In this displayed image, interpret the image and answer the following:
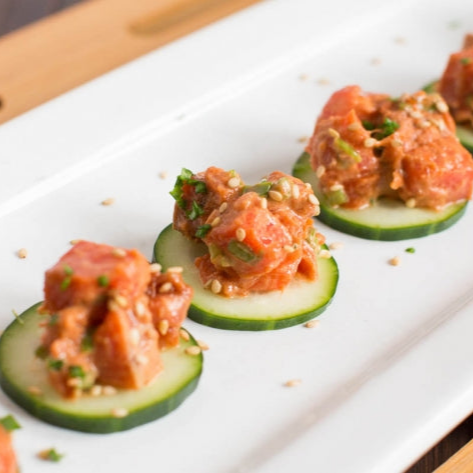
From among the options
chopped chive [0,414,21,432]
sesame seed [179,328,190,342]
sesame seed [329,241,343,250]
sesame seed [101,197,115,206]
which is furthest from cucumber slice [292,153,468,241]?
chopped chive [0,414,21,432]

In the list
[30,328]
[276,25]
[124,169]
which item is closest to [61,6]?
[276,25]

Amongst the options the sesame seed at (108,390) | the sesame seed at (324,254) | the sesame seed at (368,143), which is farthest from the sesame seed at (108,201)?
the sesame seed at (108,390)

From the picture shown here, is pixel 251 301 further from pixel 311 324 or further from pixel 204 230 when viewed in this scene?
pixel 204 230

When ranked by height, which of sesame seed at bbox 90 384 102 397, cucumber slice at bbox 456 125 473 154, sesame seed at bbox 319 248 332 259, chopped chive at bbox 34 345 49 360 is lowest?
cucumber slice at bbox 456 125 473 154

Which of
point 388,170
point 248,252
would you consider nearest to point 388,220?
point 388,170

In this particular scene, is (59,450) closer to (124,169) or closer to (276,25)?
(124,169)

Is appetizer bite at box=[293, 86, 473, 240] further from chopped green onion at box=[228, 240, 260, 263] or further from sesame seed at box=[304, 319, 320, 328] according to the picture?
chopped green onion at box=[228, 240, 260, 263]
